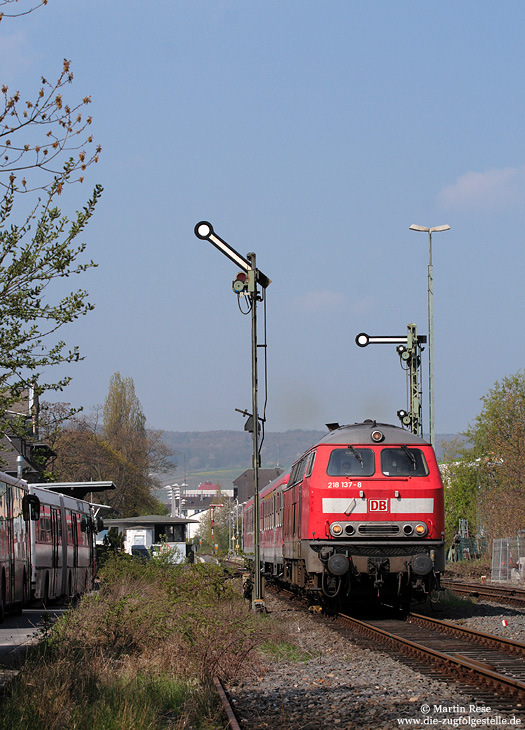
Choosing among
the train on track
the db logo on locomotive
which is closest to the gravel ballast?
the db logo on locomotive

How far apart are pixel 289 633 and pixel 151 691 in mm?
5349

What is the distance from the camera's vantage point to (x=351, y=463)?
1645 cm

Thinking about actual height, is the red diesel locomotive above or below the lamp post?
below

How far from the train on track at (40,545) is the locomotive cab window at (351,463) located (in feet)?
19.9

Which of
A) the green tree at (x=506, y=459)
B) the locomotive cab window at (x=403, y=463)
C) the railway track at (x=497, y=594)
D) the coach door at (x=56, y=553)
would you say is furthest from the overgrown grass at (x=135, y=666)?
the green tree at (x=506, y=459)

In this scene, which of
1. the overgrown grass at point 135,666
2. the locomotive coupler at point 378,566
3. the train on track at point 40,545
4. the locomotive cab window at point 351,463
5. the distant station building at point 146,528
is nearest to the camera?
the overgrown grass at point 135,666

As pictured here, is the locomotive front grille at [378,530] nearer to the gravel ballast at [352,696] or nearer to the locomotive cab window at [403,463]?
the locomotive cab window at [403,463]

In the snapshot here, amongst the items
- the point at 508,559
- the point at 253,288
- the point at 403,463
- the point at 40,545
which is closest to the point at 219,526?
the point at 508,559

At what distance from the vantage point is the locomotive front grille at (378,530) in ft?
52.5

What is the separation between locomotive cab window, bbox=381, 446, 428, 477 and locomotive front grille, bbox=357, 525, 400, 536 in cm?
91

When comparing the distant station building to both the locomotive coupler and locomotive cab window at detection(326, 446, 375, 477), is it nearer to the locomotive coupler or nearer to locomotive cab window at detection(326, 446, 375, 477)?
locomotive cab window at detection(326, 446, 375, 477)

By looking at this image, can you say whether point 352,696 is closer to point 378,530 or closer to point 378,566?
point 378,566

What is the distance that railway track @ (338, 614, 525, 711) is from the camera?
924 cm

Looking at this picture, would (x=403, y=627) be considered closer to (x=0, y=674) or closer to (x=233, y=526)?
(x=0, y=674)
